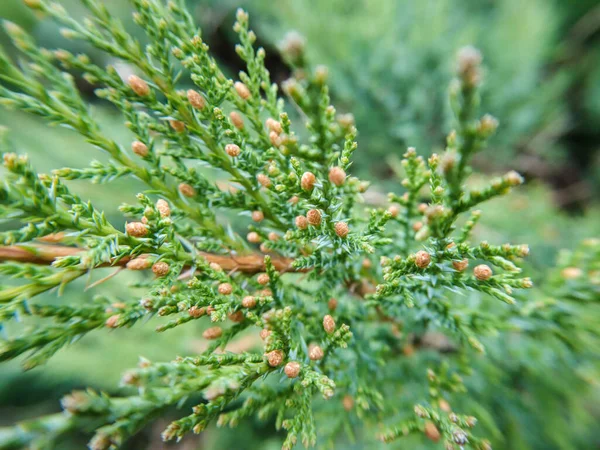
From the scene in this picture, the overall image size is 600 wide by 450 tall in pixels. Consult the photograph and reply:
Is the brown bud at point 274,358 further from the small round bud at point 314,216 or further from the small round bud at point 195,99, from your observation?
the small round bud at point 195,99

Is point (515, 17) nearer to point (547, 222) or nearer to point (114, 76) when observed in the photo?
point (547, 222)

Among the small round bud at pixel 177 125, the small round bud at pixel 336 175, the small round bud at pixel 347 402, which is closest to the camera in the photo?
the small round bud at pixel 336 175

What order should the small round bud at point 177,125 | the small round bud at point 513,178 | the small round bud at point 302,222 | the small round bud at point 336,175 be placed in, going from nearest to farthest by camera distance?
the small round bud at point 513,178 < the small round bud at point 336,175 < the small round bud at point 302,222 < the small round bud at point 177,125

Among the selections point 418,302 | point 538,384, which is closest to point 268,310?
point 418,302

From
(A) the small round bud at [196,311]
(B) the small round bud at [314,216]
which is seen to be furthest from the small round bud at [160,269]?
(B) the small round bud at [314,216]

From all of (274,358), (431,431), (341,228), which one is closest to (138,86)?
(341,228)

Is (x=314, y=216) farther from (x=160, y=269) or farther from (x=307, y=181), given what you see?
(x=160, y=269)
